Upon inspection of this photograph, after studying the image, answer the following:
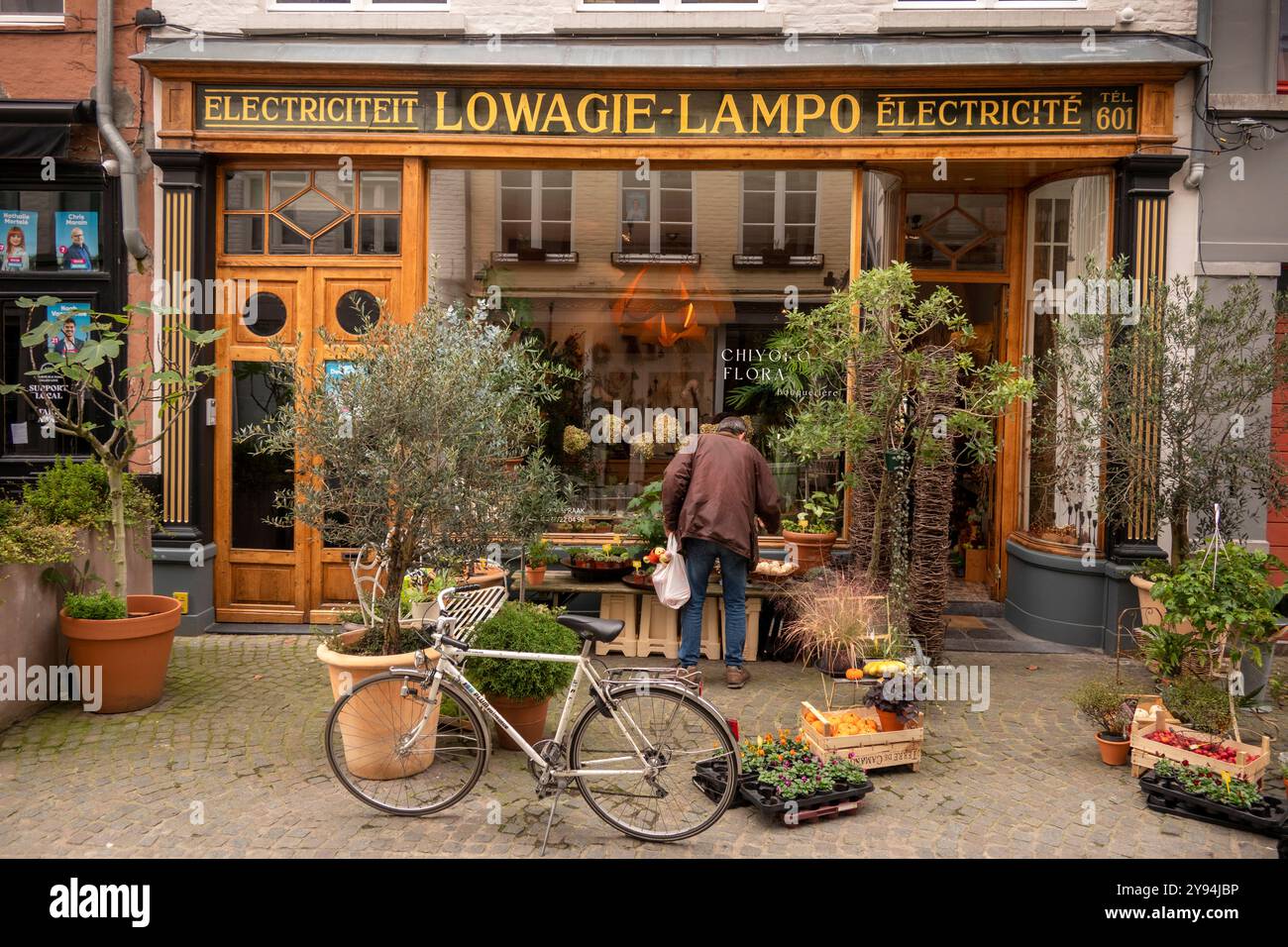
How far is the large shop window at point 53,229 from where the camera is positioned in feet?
29.7

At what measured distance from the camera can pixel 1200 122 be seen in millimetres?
8602

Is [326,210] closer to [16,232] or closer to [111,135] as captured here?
[111,135]

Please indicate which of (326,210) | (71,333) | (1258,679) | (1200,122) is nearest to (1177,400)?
(1258,679)

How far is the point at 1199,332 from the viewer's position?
292 inches

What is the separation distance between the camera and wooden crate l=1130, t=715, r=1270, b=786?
5.57 m

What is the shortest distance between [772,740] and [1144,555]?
4375 mm

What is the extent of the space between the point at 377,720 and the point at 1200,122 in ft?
25.4

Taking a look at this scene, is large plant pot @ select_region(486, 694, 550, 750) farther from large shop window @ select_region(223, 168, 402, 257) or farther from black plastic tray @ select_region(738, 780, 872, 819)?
large shop window @ select_region(223, 168, 402, 257)

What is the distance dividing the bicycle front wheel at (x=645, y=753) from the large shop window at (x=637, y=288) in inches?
174

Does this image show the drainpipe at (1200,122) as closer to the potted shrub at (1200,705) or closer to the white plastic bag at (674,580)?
the potted shrub at (1200,705)

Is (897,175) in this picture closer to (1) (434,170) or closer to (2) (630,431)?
(2) (630,431)

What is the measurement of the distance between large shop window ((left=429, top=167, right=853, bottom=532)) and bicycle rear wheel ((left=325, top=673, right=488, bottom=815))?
4041 millimetres
